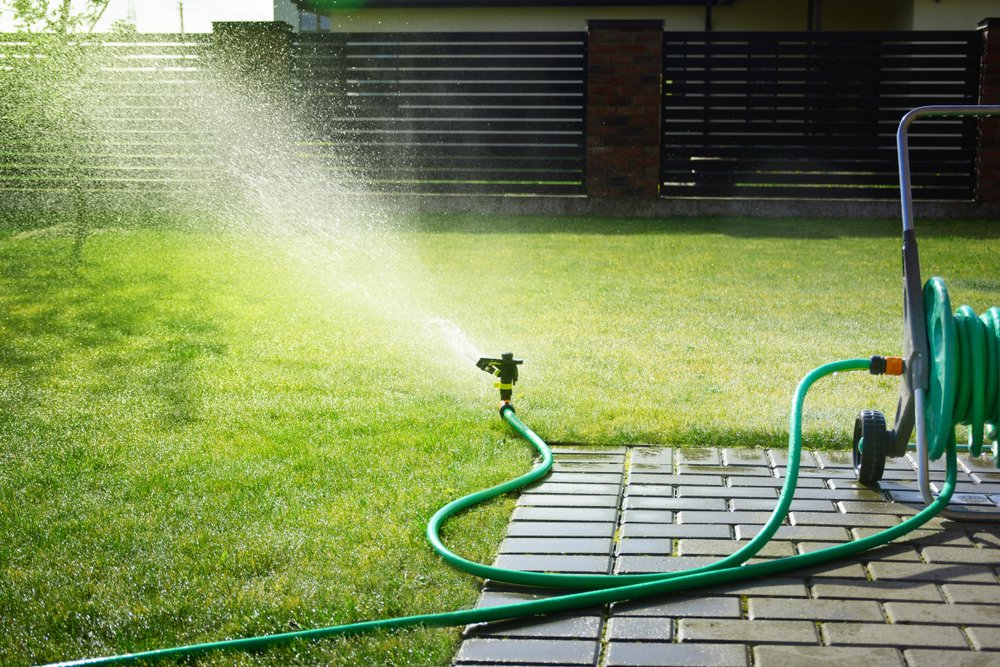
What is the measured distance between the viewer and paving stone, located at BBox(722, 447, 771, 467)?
4.08 metres

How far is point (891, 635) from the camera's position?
105 inches

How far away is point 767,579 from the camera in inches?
120

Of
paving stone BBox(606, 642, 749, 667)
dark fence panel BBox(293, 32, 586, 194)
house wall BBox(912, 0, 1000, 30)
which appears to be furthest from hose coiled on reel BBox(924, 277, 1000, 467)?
house wall BBox(912, 0, 1000, 30)

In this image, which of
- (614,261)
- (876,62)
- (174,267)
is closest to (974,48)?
(876,62)

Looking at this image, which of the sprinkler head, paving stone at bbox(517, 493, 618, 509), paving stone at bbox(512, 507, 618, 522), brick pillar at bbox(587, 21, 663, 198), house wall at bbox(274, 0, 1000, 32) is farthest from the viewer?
house wall at bbox(274, 0, 1000, 32)

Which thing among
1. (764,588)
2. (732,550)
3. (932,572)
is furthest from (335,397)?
(932,572)

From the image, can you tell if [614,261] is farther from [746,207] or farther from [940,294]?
[940,294]

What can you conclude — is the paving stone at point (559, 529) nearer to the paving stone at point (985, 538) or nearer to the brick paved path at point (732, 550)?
the brick paved path at point (732, 550)

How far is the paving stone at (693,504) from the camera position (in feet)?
11.8

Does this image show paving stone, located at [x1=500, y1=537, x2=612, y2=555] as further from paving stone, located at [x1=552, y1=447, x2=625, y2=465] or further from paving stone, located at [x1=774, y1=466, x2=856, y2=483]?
paving stone, located at [x1=774, y1=466, x2=856, y2=483]

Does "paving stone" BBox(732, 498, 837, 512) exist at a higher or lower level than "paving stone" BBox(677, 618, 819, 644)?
lower

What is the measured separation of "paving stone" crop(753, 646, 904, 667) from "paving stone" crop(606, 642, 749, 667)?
0.17 feet

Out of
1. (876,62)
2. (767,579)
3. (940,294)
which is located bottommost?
(767,579)

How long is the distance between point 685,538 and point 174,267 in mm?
6881
